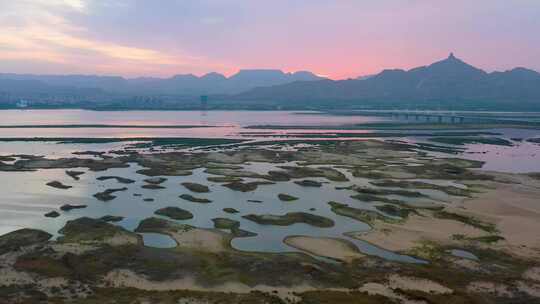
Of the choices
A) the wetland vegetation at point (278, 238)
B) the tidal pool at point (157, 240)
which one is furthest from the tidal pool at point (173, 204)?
the wetland vegetation at point (278, 238)

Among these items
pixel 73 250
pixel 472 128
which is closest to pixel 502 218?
pixel 73 250

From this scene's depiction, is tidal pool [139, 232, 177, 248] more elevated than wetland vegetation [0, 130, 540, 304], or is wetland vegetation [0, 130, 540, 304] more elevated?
wetland vegetation [0, 130, 540, 304]

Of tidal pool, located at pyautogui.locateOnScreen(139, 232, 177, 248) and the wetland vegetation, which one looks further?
tidal pool, located at pyautogui.locateOnScreen(139, 232, 177, 248)

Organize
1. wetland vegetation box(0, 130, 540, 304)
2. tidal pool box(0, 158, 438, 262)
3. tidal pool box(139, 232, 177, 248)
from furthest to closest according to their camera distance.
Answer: tidal pool box(0, 158, 438, 262) < tidal pool box(139, 232, 177, 248) < wetland vegetation box(0, 130, 540, 304)

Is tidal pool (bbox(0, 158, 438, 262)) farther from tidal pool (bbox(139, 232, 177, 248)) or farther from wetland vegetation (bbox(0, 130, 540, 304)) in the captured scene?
wetland vegetation (bbox(0, 130, 540, 304))

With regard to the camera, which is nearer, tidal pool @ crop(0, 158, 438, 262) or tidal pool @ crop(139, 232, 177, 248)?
tidal pool @ crop(139, 232, 177, 248)

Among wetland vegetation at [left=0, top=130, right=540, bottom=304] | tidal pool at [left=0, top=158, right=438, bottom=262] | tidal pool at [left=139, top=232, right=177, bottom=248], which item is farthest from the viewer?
tidal pool at [left=0, top=158, right=438, bottom=262]

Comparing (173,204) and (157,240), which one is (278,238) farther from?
(173,204)

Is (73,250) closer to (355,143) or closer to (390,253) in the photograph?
(390,253)

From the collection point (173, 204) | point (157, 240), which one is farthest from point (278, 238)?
point (173, 204)

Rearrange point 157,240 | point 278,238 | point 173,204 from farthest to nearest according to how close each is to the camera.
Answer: point 173,204 → point 278,238 → point 157,240

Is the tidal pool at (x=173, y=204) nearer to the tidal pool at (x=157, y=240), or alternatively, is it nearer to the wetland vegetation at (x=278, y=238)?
the tidal pool at (x=157, y=240)

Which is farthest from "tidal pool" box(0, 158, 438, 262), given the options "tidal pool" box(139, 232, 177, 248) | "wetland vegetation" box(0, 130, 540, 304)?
"wetland vegetation" box(0, 130, 540, 304)
